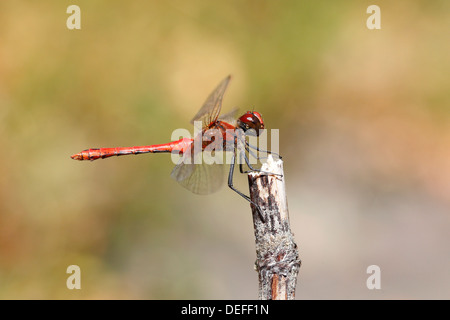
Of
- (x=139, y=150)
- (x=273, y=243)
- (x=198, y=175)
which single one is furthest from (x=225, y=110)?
(x=273, y=243)

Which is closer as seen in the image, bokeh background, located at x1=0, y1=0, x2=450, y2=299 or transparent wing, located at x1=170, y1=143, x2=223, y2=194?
transparent wing, located at x1=170, y1=143, x2=223, y2=194

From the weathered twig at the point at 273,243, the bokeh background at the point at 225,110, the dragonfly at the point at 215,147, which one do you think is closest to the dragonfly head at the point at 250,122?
the dragonfly at the point at 215,147

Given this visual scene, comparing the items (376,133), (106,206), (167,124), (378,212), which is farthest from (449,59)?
(106,206)

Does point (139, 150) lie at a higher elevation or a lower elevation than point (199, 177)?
higher

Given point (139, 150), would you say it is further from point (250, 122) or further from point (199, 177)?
point (250, 122)

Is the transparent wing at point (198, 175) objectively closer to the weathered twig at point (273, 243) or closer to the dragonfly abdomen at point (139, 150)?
the dragonfly abdomen at point (139, 150)

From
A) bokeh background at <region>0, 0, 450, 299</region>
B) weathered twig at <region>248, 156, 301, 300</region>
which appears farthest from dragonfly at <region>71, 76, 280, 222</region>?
bokeh background at <region>0, 0, 450, 299</region>

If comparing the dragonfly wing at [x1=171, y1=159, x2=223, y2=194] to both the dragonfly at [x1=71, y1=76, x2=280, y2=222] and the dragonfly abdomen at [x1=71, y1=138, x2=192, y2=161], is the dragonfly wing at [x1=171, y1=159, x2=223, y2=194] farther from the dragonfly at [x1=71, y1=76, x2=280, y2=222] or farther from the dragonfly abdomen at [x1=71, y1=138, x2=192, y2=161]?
the dragonfly abdomen at [x1=71, y1=138, x2=192, y2=161]
